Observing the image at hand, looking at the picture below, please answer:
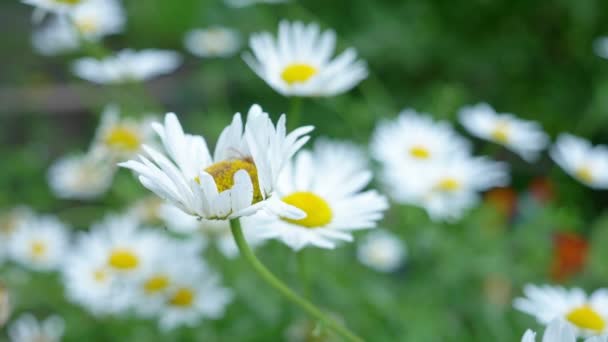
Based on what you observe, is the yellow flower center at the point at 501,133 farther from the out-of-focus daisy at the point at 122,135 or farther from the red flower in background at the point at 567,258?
the out-of-focus daisy at the point at 122,135

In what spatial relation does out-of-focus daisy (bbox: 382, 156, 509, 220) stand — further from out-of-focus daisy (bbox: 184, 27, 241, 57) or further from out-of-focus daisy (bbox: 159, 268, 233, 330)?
out-of-focus daisy (bbox: 184, 27, 241, 57)

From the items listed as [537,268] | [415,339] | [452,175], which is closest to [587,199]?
[537,268]

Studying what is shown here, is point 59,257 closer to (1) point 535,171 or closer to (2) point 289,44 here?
(2) point 289,44

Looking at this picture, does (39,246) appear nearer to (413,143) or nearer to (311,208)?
(413,143)

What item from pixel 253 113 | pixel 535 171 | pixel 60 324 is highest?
pixel 535 171

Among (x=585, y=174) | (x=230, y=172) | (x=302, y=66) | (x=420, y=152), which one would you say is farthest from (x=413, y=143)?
(x=230, y=172)

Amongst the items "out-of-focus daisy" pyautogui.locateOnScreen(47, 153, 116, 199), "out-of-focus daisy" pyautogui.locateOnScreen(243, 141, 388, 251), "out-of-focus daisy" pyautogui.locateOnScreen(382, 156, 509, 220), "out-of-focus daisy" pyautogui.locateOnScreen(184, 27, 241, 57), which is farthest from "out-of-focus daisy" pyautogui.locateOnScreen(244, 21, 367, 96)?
"out-of-focus daisy" pyautogui.locateOnScreen(184, 27, 241, 57)
